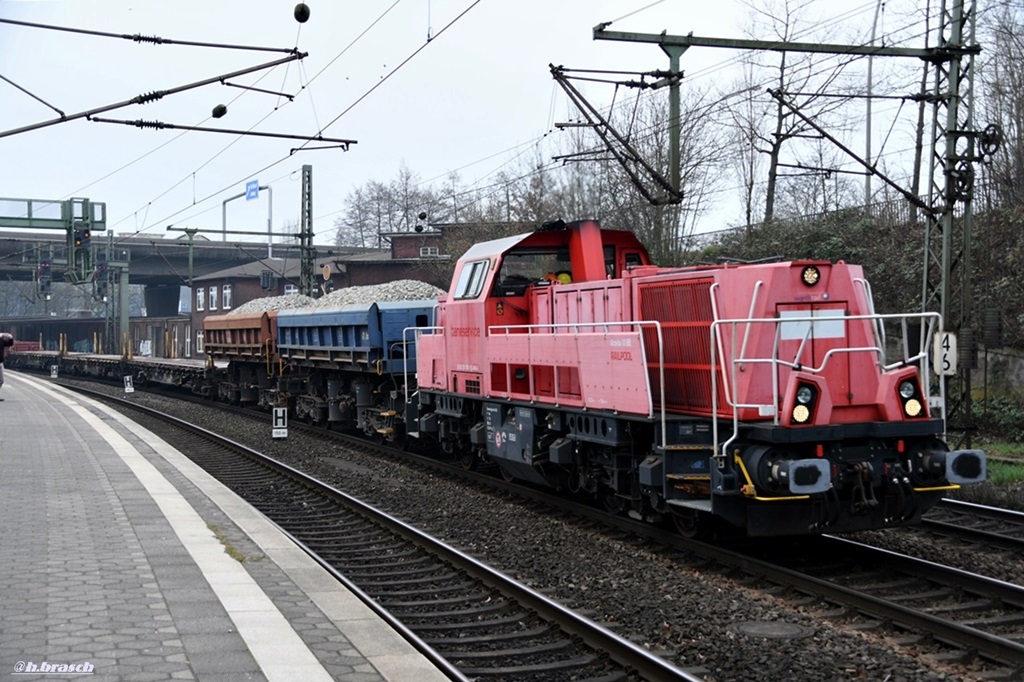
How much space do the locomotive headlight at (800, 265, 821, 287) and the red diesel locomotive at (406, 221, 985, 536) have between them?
20 millimetres

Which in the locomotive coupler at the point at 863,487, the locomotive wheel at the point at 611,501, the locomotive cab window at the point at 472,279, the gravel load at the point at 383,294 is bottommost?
the locomotive wheel at the point at 611,501

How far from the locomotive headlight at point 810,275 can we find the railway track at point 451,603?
12.7 feet

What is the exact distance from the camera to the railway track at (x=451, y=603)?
6.52 m

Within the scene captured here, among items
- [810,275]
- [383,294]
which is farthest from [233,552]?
[383,294]

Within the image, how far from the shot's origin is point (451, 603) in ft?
27.5

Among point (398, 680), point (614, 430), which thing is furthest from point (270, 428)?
point (398, 680)

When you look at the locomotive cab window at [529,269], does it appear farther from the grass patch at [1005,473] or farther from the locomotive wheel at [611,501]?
the grass patch at [1005,473]

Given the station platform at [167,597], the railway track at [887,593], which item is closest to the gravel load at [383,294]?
the station platform at [167,597]

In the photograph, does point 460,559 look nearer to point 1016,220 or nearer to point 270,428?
point 270,428

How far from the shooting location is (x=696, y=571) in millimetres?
9203

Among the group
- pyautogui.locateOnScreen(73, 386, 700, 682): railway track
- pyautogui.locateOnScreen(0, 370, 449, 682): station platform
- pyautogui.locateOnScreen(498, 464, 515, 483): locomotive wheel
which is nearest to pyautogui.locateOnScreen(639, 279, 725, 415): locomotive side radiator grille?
pyautogui.locateOnScreen(73, 386, 700, 682): railway track

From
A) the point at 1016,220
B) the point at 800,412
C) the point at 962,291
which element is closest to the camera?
the point at 800,412

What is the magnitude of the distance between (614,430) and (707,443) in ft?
3.68

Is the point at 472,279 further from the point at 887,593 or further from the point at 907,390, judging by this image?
the point at 887,593
